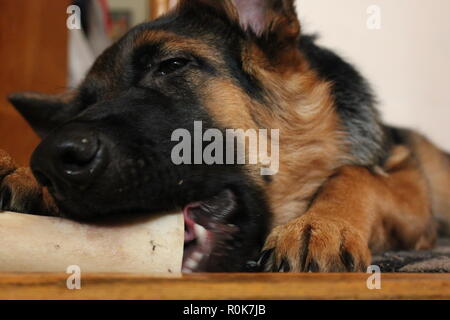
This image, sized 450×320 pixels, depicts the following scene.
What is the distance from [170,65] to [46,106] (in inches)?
25.9

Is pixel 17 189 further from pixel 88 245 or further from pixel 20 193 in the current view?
pixel 88 245

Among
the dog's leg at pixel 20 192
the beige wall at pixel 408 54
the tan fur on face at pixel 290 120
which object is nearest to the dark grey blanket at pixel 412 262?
the tan fur on face at pixel 290 120

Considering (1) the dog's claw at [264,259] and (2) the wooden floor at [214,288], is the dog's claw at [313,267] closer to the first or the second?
(1) the dog's claw at [264,259]

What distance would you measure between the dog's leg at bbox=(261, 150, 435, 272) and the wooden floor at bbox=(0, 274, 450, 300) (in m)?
0.27

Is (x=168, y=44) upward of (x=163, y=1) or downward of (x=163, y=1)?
downward

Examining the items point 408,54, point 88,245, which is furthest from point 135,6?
point 88,245

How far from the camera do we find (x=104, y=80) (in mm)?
1668

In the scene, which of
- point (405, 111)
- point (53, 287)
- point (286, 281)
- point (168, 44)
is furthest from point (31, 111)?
point (405, 111)

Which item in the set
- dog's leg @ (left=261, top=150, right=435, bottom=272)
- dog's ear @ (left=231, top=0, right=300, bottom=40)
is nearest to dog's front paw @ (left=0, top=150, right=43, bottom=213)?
dog's leg @ (left=261, top=150, right=435, bottom=272)

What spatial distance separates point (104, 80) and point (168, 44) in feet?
0.82

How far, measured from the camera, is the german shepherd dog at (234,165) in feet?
3.96

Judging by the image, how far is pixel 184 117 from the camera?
4.78 ft
